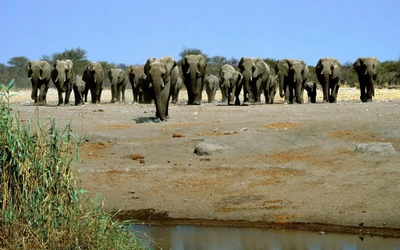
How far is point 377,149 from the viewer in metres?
16.6

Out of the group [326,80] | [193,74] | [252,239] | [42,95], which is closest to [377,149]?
[252,239]

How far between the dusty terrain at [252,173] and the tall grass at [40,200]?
0.49m

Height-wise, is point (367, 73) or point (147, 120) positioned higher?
point (367, 73)

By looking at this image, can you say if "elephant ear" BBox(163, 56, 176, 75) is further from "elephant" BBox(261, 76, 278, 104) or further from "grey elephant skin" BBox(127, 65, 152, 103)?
"grey elephant skin" BBox(127, 65, 152, 103)

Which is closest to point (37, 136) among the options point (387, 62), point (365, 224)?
point (365, 224)

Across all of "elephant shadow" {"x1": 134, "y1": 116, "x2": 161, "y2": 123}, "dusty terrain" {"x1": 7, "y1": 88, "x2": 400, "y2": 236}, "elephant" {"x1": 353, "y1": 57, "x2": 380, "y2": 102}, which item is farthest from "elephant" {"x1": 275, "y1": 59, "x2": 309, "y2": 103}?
"dusty terrain" {"x1": 7, "y1": 88, "x2": 400, "y2": 236}

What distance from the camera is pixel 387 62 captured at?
68.6 m

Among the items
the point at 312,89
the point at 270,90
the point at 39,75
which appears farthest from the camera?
the point at 270,90

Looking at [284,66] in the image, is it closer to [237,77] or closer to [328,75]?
[328,75]

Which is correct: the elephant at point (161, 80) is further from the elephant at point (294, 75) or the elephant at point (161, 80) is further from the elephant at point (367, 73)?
the elephant at point (367, 73)

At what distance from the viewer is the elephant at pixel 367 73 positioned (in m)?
35.0

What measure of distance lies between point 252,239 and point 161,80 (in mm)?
12745

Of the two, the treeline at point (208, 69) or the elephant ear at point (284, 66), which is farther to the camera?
the treeline at point (208, 69)

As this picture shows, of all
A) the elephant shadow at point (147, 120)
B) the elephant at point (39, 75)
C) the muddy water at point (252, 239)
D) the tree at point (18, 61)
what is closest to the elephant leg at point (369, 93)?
the elephant shadow at point (147, 120)
